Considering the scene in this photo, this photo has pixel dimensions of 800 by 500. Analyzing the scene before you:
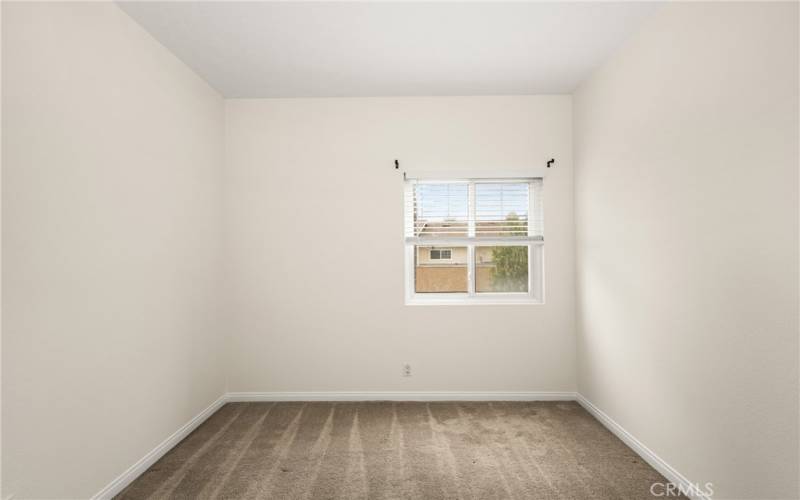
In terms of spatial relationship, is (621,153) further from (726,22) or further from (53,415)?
(53,415)

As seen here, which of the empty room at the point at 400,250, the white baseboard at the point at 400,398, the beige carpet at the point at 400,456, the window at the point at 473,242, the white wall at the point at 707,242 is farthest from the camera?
the window at the point at 473,242

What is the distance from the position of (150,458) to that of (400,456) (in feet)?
5.03

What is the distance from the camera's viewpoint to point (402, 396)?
3.51m

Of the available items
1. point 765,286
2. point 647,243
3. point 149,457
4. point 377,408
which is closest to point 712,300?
point 765,286

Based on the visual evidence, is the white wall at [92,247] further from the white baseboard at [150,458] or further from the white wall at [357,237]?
the white wall at [357,237]

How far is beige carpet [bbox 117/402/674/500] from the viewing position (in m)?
2.20

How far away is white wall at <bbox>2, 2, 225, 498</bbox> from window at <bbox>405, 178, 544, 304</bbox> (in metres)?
1.87

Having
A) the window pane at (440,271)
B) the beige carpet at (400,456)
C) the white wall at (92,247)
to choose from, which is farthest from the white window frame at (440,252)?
the white wall at (92,247)

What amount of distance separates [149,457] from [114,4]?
2.62 meters

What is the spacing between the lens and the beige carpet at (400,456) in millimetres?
2199

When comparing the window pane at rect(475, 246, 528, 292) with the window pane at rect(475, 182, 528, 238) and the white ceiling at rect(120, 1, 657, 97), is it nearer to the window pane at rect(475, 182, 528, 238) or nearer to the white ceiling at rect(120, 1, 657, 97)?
the window pane at rect(475, 182, 528, 238)

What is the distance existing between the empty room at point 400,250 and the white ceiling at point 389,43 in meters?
0.02

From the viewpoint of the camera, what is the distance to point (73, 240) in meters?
1.92

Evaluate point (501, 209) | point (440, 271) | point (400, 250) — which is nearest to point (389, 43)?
point (400, 250)
